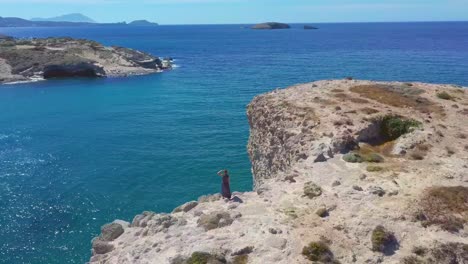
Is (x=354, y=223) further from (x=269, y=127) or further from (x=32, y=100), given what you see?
(x=32, y=100)

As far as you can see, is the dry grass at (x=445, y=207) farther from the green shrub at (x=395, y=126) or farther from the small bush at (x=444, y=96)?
the small bush at (x=444, y=96)

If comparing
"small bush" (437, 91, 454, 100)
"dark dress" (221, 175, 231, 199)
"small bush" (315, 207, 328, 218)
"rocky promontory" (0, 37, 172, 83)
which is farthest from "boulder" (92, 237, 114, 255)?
"rocky promontory" (0, 37, 172, 83)

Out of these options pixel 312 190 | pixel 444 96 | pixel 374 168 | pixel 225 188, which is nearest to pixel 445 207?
pixel 374 168

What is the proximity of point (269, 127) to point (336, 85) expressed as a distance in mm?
12672

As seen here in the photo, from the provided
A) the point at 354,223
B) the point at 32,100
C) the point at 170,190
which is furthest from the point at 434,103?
the point at 32,100

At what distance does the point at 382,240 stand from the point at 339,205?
13.8 ft

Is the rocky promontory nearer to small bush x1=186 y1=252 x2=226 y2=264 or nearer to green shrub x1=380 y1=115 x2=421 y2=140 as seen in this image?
green shrub x1=380 y1=115 x2=421 y2=140

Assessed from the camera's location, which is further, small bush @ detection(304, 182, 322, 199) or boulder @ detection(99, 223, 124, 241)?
small bush @ detection(304, 182, 322, 199)

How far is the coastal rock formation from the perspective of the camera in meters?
24.3

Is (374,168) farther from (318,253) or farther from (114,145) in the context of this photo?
(114,145)

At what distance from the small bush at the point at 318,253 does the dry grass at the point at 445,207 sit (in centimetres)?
656

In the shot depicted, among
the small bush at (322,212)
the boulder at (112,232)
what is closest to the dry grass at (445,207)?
the small bush at (322,212)

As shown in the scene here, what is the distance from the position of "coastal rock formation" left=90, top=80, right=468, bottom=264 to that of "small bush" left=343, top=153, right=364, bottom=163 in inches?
3.7

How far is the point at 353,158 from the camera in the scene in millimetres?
34312
